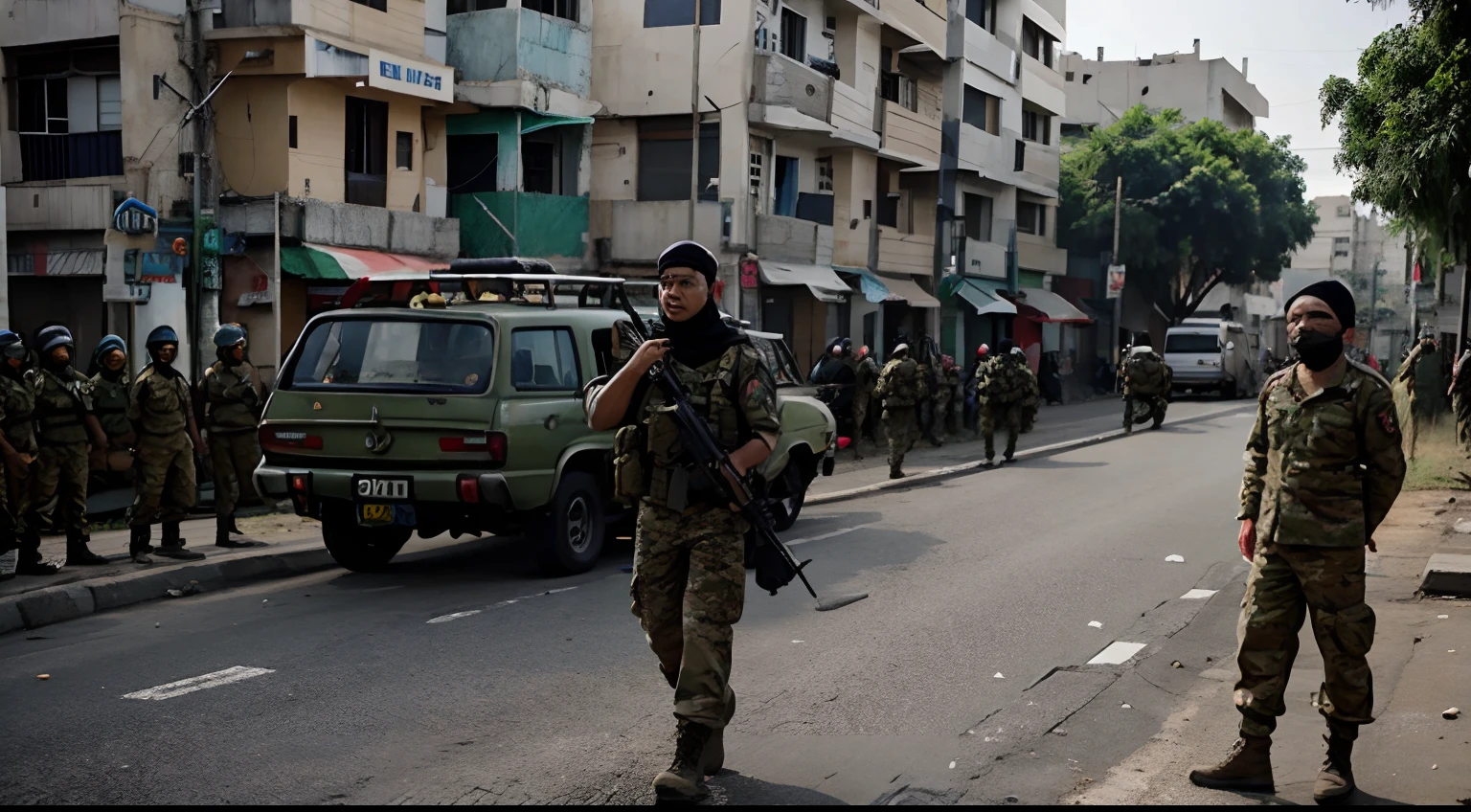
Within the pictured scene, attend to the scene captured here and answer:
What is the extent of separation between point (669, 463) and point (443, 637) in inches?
126

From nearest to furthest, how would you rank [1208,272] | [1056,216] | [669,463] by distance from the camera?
[669,463] → [1056,216] → [1208,272]

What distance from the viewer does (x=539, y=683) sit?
6.77 metres

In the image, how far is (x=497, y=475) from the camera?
30.1 ft

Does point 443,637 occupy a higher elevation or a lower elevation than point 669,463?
lower

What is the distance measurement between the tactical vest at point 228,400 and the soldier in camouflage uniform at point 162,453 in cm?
69

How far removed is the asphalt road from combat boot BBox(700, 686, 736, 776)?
0.30ft

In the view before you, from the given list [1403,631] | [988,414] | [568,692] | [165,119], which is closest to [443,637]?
[568,692]

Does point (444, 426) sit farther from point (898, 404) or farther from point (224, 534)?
point (898, 404)

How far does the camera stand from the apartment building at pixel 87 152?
20.0 m

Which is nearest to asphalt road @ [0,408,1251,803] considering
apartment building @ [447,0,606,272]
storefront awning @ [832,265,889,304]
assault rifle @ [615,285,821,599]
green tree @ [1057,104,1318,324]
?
assault rifle @ [615,285,821,599]

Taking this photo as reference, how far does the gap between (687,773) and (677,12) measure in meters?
25.0

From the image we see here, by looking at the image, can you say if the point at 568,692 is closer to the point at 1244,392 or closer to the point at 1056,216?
the point at 1244,392

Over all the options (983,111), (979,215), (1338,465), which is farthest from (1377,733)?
(979,215)

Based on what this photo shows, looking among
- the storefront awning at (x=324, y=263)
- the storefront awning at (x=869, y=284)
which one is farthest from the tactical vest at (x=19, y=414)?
the storefront awning at (x=869, y=284)
